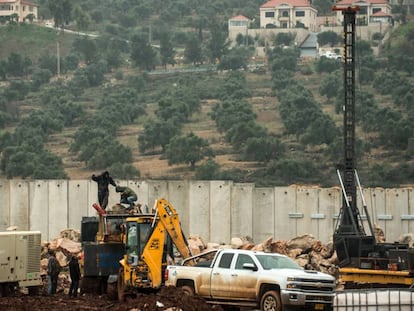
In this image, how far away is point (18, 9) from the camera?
183m

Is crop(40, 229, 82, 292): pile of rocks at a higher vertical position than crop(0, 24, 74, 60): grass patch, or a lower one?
lower

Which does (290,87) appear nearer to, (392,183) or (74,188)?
(392,183)

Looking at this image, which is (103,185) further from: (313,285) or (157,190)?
(157,190)

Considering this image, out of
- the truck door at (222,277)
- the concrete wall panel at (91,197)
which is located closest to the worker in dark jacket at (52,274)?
the truck door at (222,277)

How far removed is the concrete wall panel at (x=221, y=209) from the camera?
4584cm

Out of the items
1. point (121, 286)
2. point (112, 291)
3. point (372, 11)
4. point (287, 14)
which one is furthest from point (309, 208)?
point (287, 14)

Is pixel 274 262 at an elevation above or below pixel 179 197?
above

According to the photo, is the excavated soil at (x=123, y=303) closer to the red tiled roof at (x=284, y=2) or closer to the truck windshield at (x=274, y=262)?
the truck windshield at (x=274, y=262)

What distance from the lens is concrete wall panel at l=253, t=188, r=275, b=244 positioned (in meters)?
45.4

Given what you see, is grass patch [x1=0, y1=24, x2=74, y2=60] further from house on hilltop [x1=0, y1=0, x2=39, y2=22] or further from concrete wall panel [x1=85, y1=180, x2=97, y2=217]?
concrete wall panel [x1=85, y1=180, x2=97, y2=217]

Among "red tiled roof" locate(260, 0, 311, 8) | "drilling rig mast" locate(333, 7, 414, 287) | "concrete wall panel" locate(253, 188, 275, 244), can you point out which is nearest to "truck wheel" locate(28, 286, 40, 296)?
"drilling rig mast" locate(333, 7, 414, 287)

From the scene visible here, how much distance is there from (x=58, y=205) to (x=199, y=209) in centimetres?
483

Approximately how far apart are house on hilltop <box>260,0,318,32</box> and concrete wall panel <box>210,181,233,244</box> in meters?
141

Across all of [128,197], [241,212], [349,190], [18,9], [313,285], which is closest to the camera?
[313,285]
